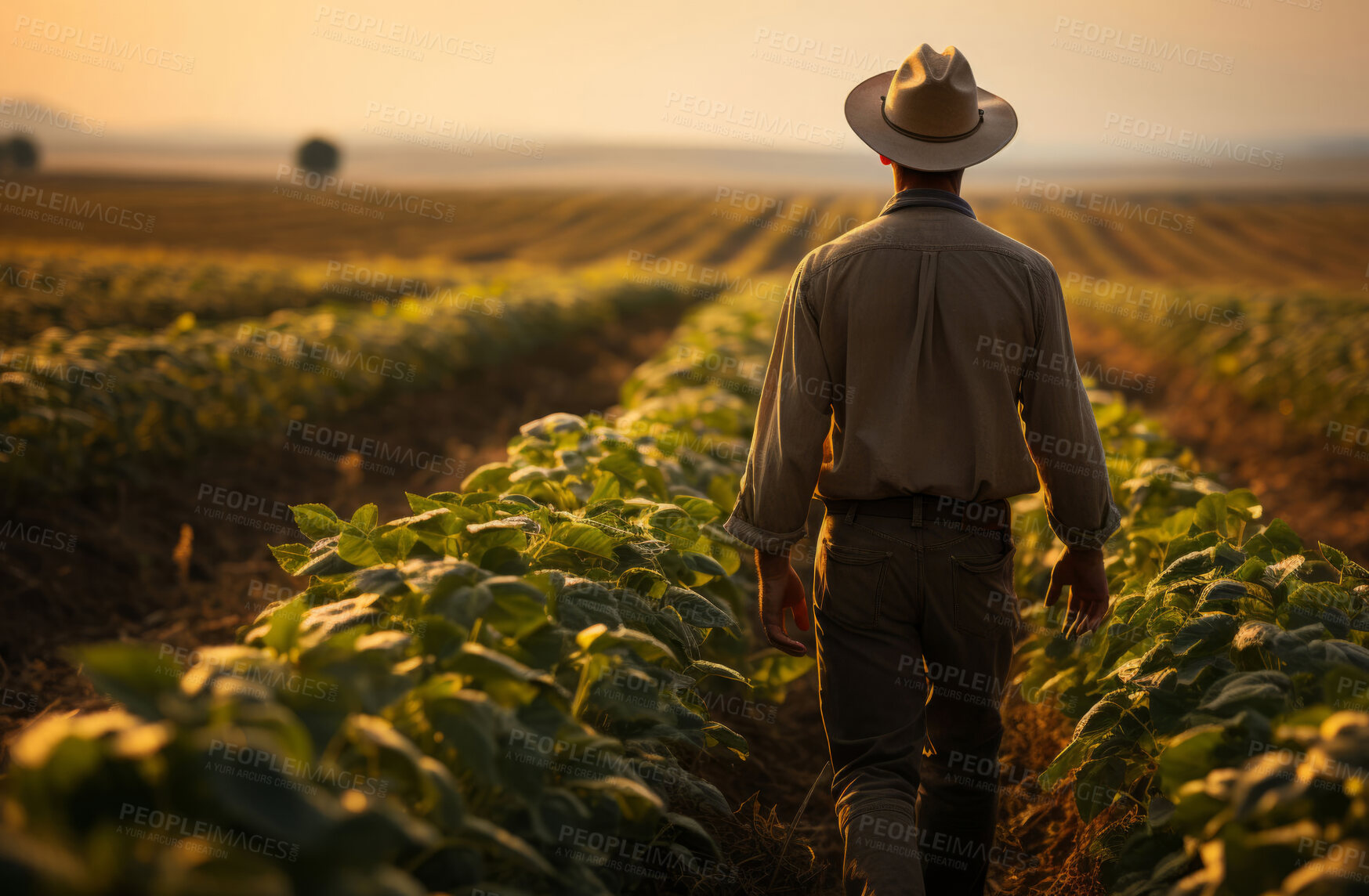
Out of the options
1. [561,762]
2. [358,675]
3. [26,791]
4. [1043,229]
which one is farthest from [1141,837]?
[1043,229]

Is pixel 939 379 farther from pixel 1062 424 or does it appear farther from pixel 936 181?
pixel 936 181

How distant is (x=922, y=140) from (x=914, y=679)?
1.58 meters

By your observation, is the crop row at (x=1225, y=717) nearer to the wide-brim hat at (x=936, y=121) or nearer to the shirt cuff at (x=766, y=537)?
the shirt cuff at (x=766, y=537)

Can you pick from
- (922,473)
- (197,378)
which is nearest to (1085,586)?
(922,473)

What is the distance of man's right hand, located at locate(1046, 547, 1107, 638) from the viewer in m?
2.50

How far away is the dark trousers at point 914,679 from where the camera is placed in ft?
7.81

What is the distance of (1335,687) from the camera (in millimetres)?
1596

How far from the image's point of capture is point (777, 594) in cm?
258

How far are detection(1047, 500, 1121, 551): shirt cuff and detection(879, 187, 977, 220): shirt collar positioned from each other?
3.06ft

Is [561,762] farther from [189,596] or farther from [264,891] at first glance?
[189,596]

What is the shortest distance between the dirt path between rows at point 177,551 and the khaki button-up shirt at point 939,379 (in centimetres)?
348

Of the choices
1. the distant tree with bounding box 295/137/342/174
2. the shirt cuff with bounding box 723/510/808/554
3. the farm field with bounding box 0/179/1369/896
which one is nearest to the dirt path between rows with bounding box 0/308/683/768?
the farm field with bounding box 0/179/1369/896

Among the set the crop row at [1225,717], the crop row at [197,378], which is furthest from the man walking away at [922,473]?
the crop row at [197,378]

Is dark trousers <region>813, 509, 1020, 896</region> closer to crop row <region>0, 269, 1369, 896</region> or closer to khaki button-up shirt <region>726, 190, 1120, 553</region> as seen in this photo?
khaki button-up shirt <region>726, 190, 1120, 553</region>
